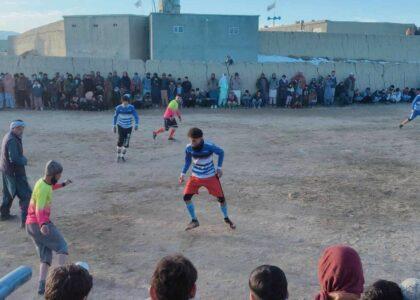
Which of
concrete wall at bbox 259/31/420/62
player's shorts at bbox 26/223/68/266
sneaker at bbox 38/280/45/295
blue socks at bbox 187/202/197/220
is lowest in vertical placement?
sneaker at bbox 38/280/45/295

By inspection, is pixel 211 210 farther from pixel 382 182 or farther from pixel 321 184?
pixel 382 182

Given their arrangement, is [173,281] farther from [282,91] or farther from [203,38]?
[203,38]

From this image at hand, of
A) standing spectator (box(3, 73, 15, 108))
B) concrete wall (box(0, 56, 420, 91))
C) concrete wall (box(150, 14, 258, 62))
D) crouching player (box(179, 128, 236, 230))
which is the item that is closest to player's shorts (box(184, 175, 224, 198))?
crouching player (box(179, 128, 236, 230))

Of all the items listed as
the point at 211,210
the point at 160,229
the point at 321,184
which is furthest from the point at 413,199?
the point at 160,229

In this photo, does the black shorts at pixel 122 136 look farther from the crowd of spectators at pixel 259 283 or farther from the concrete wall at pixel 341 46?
the concrete wall at pixel 341 46

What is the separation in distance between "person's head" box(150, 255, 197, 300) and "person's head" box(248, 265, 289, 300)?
43 cm

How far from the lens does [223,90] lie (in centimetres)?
2608

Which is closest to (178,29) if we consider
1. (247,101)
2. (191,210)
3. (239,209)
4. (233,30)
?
(233,30)

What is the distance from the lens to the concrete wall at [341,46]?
117 feet

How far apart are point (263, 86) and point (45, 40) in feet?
68.9

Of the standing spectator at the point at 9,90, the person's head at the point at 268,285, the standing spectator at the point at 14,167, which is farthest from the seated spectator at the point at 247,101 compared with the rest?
the person's head at the point at 268,285

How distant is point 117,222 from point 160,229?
2.80 ft

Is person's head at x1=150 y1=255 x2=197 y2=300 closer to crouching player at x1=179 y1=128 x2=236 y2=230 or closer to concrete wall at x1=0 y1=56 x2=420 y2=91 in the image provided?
crouching player at x1=179 y1=128 x2=236 y2=230

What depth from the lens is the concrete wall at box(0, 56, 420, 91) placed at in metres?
26.2
